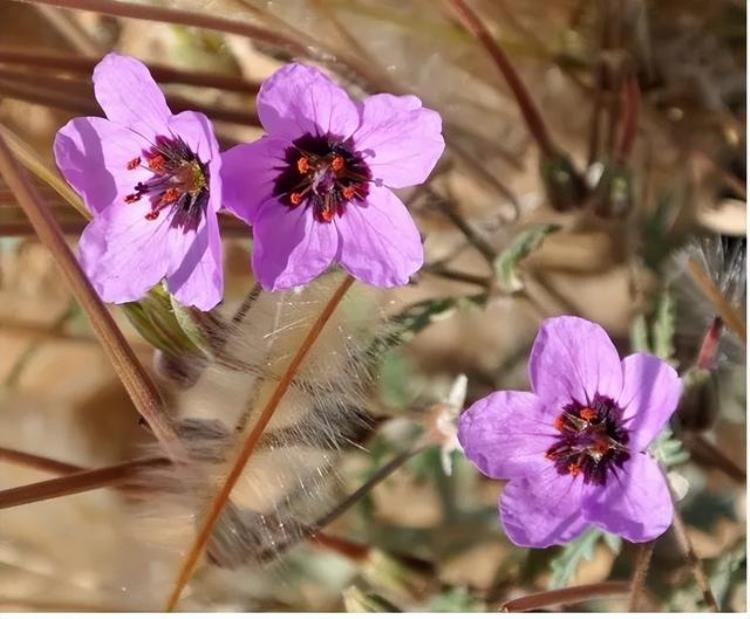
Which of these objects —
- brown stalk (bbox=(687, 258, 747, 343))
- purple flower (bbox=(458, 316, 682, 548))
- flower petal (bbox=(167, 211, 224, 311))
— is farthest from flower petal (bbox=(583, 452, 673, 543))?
flower petal (bbox=(167, 211, 224, 311))

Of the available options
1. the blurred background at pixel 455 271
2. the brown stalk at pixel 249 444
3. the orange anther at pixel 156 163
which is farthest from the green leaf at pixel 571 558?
the orange anther at pixel 156 163

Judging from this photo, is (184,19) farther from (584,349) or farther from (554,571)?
(554,571)

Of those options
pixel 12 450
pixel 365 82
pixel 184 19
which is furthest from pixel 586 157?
pixel 12 450

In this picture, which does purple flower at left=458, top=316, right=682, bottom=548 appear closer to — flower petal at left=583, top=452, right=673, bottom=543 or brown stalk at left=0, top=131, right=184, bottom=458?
flower petal at left=583, top=452, right=673, bottom=543

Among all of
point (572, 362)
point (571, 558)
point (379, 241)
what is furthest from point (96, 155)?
point (571, 558)

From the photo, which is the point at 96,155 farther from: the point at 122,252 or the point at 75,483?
the point at 75,483
